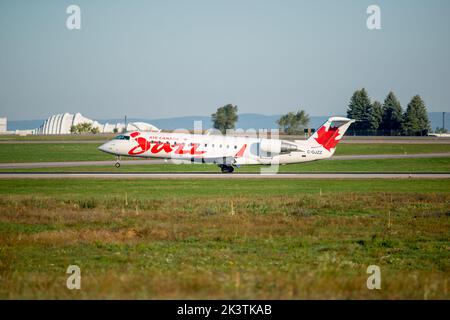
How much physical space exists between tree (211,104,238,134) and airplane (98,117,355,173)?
12573 centimetres

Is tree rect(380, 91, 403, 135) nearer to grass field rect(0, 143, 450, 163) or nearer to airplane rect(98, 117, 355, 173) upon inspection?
grass field rect(0, 143, 450, 163)

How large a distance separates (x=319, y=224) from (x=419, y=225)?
4.22m

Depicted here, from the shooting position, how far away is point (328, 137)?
181ft

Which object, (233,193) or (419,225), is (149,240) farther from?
(233,193)

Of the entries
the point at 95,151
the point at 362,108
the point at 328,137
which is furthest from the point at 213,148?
the point at 362,108

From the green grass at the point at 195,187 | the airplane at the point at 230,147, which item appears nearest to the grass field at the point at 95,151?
the airplane at the point at 230,147

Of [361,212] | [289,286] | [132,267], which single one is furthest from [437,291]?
[361,212]

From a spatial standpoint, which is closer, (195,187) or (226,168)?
(195,187)

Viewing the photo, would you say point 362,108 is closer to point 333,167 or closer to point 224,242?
point 333,167

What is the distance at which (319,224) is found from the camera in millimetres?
26828

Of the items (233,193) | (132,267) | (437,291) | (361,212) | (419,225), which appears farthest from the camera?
(233,193)

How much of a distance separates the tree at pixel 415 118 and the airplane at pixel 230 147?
10993 cm

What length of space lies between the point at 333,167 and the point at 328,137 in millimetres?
14184

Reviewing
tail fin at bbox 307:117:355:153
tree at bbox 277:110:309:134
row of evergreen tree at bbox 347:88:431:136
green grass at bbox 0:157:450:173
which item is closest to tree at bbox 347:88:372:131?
row of evergreen tree at bbox 347:88:431:136
